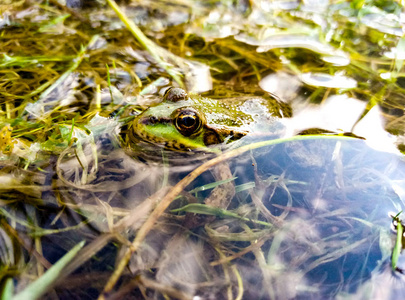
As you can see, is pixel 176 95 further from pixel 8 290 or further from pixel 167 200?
pixel 8 290

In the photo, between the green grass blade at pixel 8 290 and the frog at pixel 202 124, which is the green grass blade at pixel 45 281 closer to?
the green grass blade at pixel 8 290

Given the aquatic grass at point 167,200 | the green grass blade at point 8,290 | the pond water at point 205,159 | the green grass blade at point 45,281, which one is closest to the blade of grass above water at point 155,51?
the pond water at point 205,159

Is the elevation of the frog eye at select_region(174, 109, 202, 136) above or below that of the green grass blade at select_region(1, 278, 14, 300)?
above

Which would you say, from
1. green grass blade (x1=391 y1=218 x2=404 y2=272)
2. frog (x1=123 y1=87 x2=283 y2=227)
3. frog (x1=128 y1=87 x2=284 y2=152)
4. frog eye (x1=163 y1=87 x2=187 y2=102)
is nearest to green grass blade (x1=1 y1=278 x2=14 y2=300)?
frog (x1=123 y1=87 x2=283 y2=227)

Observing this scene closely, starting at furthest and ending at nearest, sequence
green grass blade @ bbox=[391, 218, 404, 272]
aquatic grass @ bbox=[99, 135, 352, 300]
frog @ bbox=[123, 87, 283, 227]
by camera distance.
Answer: frog @ bbox=[123, 87, 283, 227] < green grass blade @ bbox=[391, 218, 404, 272] < aquatic grass @ bbox=[99, 135, 352, 300]

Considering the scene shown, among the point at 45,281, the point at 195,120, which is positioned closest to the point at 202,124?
the point at 195,120

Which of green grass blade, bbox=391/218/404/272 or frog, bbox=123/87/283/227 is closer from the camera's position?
green grass blade, bbox=391/218/404/272

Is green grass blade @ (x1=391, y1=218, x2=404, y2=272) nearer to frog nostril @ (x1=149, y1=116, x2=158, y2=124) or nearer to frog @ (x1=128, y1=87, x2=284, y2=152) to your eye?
frog @ (x1=128, y1=87, x2=284, y2=152)

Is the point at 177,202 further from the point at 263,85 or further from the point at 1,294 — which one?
the point at 263,85
